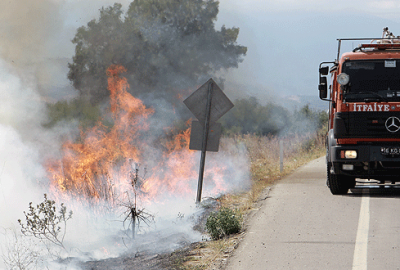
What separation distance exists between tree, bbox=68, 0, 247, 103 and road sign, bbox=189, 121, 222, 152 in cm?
1389

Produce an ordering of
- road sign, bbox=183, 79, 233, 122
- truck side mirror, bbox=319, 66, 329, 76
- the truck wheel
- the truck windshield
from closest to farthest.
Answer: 1. the truck windshield
2. truck side mirror, bbox=319, 66, 329, 76
3. road sign, bbox=183, 79, 233, 122
4. the truck wheel

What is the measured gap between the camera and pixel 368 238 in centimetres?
742

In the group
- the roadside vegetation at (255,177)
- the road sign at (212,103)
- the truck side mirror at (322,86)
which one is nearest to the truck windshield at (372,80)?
the truck side mirror at (322,86)

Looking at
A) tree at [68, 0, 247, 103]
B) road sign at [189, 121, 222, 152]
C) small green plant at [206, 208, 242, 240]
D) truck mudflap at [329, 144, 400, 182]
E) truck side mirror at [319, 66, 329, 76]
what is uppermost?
tree at [68, 0, 247, 103]

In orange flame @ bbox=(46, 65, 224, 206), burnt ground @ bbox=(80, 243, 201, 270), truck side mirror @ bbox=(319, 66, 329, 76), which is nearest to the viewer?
burnt ground @ bbox=(80, 243, 201, 270)

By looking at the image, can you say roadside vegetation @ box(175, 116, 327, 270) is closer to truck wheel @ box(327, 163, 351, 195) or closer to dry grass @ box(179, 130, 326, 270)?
dry grass @ box(179, 130, 326, 270)

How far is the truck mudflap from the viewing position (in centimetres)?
1009

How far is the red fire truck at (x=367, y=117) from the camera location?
10.1 metres

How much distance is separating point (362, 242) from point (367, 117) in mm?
3675

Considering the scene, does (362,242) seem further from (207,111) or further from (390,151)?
(207,111)

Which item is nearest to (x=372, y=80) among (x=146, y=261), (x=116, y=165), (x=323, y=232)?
(x=323, y=232)

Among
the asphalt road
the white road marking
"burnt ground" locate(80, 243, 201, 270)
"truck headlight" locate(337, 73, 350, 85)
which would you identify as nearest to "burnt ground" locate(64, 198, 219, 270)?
"burnt ground" locate(80, 243, 201, 270)

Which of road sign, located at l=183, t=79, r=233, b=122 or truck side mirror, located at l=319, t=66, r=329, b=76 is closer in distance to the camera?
truck side mirror, located at l=319, t=66, r=329, b=76

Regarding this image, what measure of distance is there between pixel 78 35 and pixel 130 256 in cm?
1934
